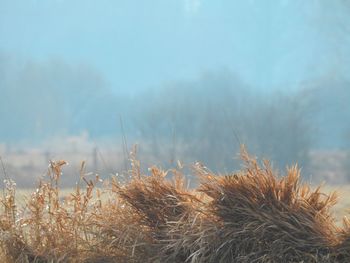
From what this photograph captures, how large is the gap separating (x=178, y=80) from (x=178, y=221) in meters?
74.1

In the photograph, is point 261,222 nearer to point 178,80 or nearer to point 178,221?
point 178,221

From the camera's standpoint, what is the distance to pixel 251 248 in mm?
4578

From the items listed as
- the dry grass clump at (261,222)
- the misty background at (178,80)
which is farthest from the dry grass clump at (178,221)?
the misty background at (178,80)

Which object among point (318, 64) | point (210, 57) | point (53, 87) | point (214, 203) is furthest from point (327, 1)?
point (214, 203)

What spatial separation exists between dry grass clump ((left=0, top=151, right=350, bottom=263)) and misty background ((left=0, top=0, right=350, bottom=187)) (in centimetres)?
2666

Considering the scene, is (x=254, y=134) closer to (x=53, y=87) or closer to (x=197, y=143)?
(x=197, y=143)

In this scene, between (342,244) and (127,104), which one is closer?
(342,244)

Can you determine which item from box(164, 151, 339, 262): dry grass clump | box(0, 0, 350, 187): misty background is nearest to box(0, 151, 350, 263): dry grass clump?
box(164, 151, 339, 262): dry grass clump

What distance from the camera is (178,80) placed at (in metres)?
78.5

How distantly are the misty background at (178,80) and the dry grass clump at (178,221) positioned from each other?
26660mm

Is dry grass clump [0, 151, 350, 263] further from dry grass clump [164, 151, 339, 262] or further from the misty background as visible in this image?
the misty background

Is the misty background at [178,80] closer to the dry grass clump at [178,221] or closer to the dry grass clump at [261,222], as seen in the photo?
the dry grass clump at [178,221]

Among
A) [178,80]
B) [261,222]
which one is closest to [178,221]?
[261,222]

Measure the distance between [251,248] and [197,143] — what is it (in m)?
45.3
